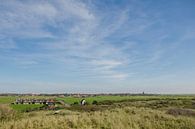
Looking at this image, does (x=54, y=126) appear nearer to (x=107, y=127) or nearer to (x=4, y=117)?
(x=107, y=127)

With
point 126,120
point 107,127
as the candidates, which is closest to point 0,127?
point 107,127

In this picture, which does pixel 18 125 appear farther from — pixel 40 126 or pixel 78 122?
pixel 78 122

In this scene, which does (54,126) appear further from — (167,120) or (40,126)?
(167,120)

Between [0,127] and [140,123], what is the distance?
320 inches

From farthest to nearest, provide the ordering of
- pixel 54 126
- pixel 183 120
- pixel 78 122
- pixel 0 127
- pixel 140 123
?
pixel 183 120, pixel 140 123, pixel 78 122, pixel 54 126, pixel 0 127

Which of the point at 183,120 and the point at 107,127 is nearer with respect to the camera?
the point at 107,127

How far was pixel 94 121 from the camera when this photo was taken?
1814cm

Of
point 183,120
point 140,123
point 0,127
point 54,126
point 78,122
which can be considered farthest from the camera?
point 183,120

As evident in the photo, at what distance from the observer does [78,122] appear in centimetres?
1706

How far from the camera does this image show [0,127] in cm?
1473

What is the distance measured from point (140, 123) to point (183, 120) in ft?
11.1

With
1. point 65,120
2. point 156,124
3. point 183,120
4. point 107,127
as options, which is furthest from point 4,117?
point 183,120

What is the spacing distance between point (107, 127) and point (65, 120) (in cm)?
250

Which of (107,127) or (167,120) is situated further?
(167,120)
